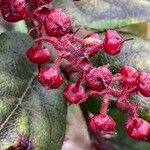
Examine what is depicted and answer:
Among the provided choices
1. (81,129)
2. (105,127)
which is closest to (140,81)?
(105,127)

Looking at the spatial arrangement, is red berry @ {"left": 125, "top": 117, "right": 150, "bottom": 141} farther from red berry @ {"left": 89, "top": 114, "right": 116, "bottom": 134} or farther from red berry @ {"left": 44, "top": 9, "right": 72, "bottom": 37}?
red berry @ {"left": 44, "top": 9, "right": 72, "bottom": 37}

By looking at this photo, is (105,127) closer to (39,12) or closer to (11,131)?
(11,131)

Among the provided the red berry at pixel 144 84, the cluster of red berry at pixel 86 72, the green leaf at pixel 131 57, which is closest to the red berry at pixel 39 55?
the cluster of red berry at pixel 86 72

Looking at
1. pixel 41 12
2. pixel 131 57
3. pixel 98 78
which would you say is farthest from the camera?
pixel 131 57

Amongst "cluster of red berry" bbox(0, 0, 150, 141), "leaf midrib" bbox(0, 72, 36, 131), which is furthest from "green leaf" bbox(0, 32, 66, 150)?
"cluster of red berry" bbox(0, 0, 150, 141)

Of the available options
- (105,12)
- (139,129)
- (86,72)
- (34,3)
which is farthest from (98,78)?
(105,12)

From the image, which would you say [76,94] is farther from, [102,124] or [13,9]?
[13,9]

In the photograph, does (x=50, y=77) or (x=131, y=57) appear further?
(x=131, y=57)
